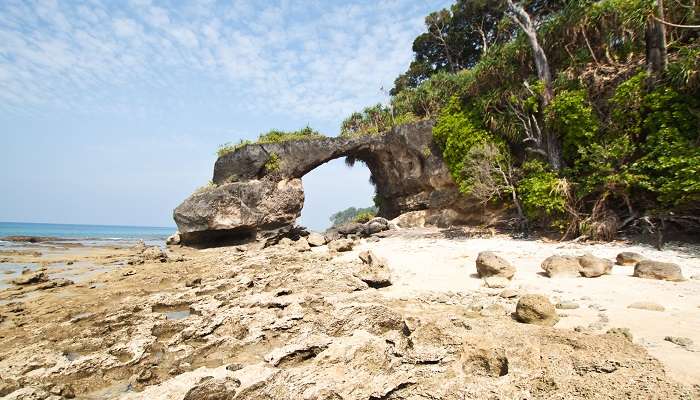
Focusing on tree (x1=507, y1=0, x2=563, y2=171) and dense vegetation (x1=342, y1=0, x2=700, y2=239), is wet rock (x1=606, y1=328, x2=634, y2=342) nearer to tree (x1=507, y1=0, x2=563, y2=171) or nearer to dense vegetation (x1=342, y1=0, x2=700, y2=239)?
dense vegetation (x1=342, y1=0, x2=700, y2=239)

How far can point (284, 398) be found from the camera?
2.77 meters

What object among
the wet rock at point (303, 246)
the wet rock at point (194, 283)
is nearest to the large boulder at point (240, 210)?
the wet rock at point (303, 246)

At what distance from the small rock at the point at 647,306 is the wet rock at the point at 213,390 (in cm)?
497

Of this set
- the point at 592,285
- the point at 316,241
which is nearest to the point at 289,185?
the point at 316,241

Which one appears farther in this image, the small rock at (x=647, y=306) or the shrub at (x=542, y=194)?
the shrub at (x=542, y=194)

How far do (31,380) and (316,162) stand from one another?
1615 centimetres

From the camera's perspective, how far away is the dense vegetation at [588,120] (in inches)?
360

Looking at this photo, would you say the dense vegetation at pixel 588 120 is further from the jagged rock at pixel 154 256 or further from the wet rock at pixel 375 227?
the jagged rock at pixel 154 256

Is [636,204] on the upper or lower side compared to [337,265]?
upper

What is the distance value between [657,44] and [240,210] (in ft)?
57.4

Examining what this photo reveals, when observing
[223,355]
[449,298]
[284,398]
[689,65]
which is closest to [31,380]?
[223,355]

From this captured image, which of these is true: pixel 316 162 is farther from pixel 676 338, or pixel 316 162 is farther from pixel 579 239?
pixel 676 338

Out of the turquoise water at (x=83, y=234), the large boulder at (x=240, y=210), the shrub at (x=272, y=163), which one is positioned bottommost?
the turquoise water at (x=83, y=234)

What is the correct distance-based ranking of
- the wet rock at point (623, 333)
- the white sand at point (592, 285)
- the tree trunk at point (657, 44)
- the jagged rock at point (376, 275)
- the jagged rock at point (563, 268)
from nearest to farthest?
1. the wet rock at point (623, 333)
2. the white sand at point (592, 285)
3. the jagged rock at point (563, 268)
4. the jagged rock at point (376, 275)
5. the tree trunk at point (657, 44)
